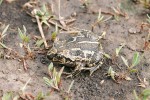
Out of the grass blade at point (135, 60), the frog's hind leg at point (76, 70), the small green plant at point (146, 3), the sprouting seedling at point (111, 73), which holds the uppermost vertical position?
the small green plant at point (146, 3)

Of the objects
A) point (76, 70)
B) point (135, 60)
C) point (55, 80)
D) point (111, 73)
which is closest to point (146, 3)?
point (135, 60)

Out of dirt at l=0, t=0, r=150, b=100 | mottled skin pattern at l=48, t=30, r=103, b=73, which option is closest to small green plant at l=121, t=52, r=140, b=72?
dirt at l=0, t=0, r=150, b=100

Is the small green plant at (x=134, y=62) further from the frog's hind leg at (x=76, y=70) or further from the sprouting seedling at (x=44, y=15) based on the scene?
the sprouting seedling at (x=44, y=15)

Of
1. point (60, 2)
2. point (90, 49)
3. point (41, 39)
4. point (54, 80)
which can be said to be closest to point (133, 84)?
point (90, 49)

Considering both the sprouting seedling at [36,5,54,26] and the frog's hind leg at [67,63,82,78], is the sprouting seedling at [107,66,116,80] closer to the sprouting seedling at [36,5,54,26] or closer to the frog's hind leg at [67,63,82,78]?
the frog's hind leg at [67,63,82,78]

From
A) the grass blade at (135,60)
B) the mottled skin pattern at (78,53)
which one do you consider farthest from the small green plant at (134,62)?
the mottled skin pattern at (78,53)

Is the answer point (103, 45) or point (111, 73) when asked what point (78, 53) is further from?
point (103, 45)

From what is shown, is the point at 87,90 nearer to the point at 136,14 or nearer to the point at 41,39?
the point at 41,39
